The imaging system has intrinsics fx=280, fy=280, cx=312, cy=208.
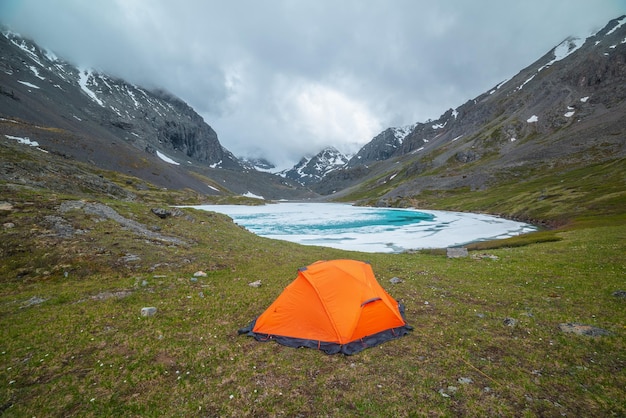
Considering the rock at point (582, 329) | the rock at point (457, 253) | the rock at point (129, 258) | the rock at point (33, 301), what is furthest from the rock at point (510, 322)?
the rock at point (129, 258)

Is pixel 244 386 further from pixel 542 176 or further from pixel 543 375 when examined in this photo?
pixel 542 176

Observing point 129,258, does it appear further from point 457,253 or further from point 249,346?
point 457,253

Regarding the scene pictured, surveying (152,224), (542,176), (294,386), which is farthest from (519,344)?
(542,176)

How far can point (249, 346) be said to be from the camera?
35.3 feet

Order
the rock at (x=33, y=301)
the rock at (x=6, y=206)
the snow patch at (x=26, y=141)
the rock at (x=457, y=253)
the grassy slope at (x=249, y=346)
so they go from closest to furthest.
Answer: the grassy slope at (x=249, y=346) < the rock at (x=33, y=301) < the rock at (x=6, y=206) < the rock at (x=457, y=253) < the snow patch at (x=26, y=141)

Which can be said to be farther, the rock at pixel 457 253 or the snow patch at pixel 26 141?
the snow patch at pixel 26 141

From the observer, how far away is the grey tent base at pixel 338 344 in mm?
10469

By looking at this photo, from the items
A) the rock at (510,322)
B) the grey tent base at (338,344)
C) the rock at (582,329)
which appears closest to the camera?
the grey tent base at (338,344)

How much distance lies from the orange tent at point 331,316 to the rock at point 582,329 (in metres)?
6.37

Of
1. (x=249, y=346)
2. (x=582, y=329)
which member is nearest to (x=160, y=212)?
(x=249, y=346)

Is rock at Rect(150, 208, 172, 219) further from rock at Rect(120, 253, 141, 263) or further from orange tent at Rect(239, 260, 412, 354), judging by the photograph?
orange tent at Rect(239, 260, 412, 354)

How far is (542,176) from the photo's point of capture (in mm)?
129750

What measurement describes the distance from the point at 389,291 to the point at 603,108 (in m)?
240

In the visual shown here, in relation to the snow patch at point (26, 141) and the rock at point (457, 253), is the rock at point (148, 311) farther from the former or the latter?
the snow patch at point (26, 141)
